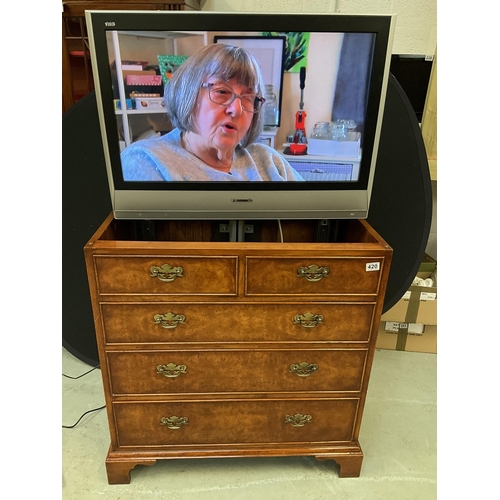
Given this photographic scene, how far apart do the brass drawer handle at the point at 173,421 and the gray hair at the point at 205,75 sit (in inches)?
37.0

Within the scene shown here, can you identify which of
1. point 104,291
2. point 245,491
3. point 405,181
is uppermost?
point 405,181

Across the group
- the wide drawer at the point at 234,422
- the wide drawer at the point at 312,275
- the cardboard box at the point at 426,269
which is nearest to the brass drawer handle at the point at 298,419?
the wide drawer at the point at 234,422

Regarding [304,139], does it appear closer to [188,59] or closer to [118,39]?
[188,59]

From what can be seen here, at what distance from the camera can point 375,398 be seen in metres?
1.85

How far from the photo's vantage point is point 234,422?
1.43m

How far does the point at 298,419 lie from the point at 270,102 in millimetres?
1020

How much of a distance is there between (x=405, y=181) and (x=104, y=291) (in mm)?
1178

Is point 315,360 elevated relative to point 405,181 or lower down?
lower down

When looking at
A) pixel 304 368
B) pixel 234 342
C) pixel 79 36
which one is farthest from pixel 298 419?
pixel 79 36

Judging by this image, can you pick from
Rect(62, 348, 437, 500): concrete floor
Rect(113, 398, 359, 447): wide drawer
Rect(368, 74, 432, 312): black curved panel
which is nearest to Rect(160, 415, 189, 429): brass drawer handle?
Rect(113, 398, 359, 447): wide drawer

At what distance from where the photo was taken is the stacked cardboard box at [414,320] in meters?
2.02

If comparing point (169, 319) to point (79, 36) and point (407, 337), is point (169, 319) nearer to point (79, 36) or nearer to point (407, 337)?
point (79, 36)

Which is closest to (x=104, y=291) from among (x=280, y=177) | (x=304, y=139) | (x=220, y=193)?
(x=220, y=193)

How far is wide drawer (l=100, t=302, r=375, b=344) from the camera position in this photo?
127 cm
